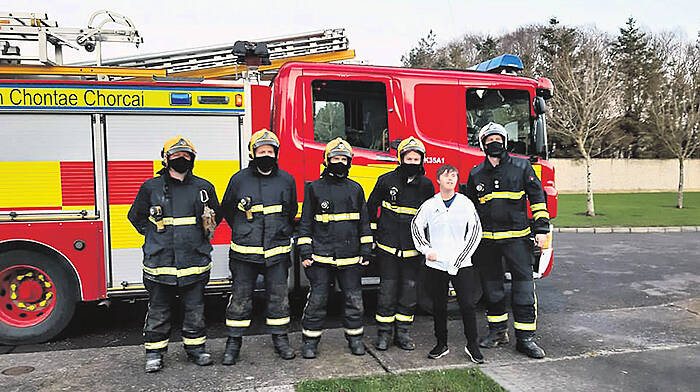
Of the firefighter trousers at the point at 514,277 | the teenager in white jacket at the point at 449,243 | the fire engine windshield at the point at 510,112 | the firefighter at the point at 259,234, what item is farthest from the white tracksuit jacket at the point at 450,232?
the fire engine windshield at the point at 510,112

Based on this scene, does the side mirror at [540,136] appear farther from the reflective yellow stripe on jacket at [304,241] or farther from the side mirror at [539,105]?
the reflective yellow stripe on jacket at [304,241]

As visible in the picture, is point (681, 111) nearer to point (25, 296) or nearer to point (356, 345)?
point (356, 345)

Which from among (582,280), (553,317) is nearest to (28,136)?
(553,317)

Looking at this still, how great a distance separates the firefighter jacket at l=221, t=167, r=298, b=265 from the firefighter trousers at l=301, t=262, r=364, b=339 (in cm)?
34

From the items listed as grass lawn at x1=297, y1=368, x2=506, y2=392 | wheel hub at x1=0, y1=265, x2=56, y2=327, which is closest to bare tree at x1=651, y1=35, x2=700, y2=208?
grass lawn at x1=297, y1=368, x2=506, y2=392

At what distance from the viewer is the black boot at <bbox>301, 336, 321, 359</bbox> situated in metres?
4.43

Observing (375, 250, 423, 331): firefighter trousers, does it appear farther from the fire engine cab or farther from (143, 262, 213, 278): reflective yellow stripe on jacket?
(143, 262, 213, 278): reflective yellow stripe on jacket

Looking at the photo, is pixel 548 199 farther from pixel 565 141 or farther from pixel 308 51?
pixel 565 141

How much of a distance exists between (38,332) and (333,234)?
2878mm

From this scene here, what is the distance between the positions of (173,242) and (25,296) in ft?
6.01

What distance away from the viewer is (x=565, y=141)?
29641mm

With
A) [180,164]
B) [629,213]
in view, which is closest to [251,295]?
[180,164]

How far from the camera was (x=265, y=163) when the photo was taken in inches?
169

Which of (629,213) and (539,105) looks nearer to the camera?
(539,105)
